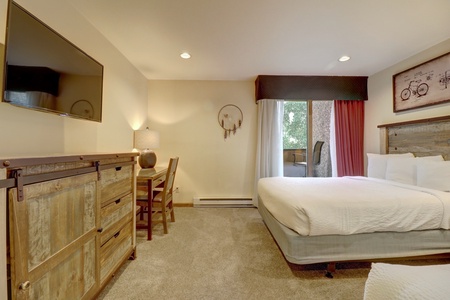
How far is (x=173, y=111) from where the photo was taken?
12.5ft

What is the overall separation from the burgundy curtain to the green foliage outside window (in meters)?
0.61

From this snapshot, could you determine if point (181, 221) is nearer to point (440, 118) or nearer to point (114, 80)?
point (114, 80)

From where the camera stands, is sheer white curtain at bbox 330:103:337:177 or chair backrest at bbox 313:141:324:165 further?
chair backrest at bbox 313:141:324:165

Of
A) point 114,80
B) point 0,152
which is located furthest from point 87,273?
Answer: point 114,80

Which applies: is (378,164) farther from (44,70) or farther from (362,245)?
(44,70)

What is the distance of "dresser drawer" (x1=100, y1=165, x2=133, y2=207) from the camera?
146cm

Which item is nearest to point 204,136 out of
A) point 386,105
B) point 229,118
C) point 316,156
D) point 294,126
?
point 229,118

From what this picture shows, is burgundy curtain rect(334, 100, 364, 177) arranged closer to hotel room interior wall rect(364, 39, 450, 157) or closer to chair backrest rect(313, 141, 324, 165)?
hotel room interior wall rect(364, 39, 450, 157)

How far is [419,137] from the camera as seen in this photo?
263 centimetres

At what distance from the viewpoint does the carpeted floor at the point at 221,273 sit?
1548 mm

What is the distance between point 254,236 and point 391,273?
1.86m

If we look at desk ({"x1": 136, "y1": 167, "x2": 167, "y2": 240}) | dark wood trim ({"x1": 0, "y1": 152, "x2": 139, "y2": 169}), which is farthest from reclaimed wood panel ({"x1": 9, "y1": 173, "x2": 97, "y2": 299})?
desk ({"x1": 136, "y1": 167, "x2": 167, "y2": 240})

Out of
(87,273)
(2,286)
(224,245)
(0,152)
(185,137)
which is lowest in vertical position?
(224,245)

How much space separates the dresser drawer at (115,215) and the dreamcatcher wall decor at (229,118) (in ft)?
7.65
